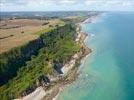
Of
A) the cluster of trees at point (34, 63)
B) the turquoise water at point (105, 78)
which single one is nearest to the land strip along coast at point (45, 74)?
the cluster of trees at point (34, 63)

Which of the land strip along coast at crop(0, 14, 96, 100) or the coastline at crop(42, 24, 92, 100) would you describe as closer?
the land strip along coast at crop(0, 14, 96, 100)

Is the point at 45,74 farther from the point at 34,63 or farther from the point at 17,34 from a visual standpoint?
the point at 17,34

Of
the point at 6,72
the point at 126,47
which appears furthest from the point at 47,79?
the point at 126,47

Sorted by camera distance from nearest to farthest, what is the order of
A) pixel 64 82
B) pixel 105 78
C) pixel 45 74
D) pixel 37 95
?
pixel 37 95
pixel 64 82
pixel 45 74
pixel 105 78

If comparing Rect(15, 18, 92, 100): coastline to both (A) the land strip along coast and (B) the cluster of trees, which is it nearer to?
(A) the land strip along coast

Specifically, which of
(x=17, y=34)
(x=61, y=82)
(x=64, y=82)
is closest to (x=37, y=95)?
(x=61, y=82)

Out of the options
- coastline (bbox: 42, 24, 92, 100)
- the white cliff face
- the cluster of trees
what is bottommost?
coastline (bbox: 42, 24, 92, 100)

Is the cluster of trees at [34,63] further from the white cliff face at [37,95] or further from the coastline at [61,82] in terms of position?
the coastline at [61,82]

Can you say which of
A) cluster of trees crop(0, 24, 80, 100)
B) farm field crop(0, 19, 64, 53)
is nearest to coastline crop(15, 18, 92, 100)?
cluster of trees crop(0, 24, 80, 100)

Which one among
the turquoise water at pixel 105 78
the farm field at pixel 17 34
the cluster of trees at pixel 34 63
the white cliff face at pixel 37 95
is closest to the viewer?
the white cliff face at pixel 37 95
